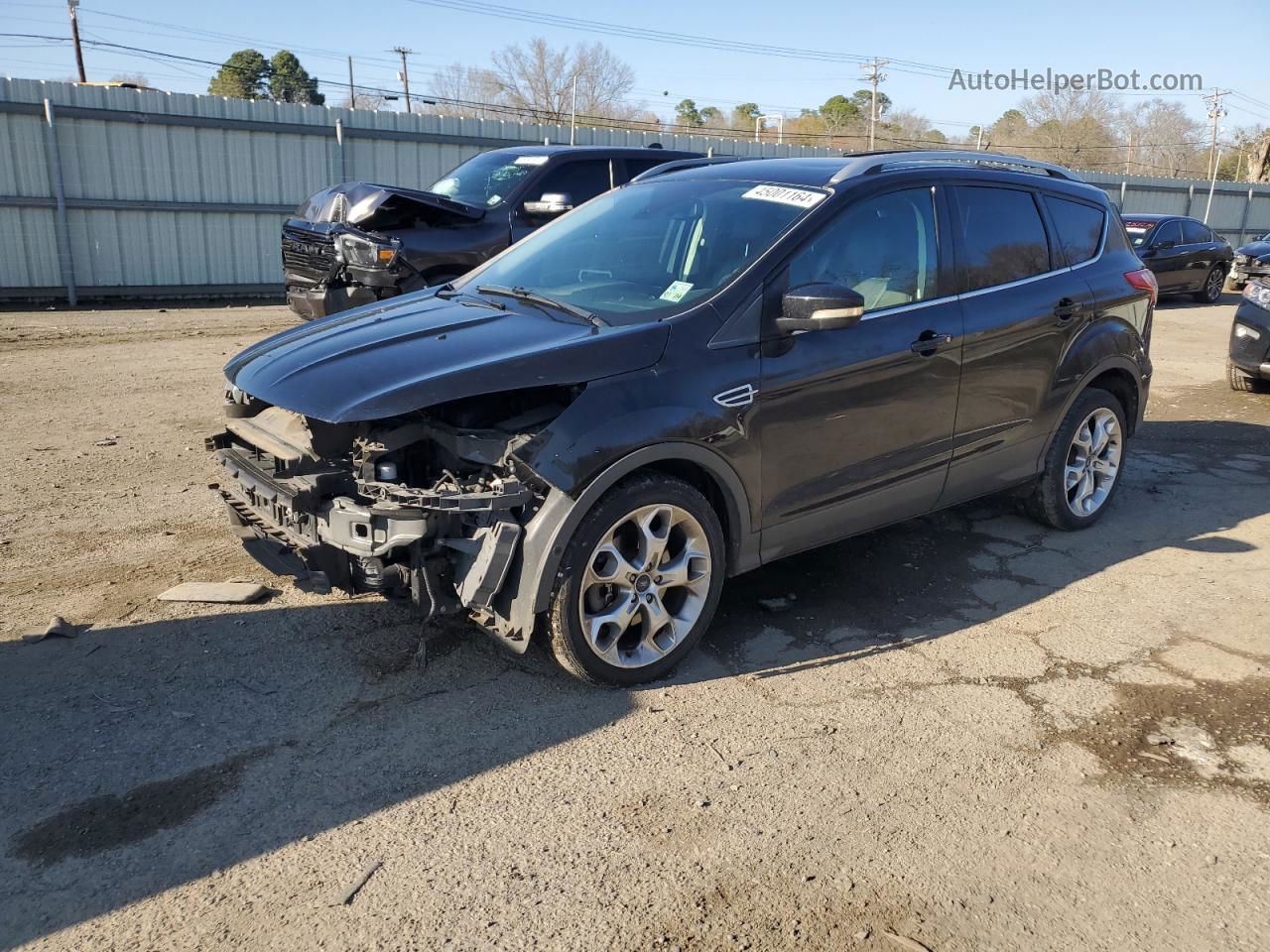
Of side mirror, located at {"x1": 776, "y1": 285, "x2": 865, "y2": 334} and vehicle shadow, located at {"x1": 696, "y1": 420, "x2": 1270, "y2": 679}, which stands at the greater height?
side mirror, located at {"x1": 776, "y1": 285, "x2": 865, "y2": 334}

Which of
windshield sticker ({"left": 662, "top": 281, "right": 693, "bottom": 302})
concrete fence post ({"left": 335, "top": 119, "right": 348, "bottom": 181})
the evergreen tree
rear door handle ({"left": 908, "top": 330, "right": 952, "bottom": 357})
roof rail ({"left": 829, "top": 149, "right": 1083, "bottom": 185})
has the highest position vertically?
the evergreen tree

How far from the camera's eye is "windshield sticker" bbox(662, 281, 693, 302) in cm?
414

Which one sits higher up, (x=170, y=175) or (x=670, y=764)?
(x=170, y=175)

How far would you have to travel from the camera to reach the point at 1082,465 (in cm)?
585

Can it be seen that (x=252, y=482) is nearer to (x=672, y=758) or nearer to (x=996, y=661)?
(x=672, y=758)

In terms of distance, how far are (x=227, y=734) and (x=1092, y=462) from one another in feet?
15.8

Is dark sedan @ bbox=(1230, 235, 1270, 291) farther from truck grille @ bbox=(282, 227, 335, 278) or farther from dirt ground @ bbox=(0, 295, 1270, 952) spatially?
truck grille @ bbox=(282, 227, 335, 278)

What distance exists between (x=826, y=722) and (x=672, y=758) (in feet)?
2.07

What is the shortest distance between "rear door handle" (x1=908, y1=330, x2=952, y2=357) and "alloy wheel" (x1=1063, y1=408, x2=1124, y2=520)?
149 cm

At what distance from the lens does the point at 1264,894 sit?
9.29 feet

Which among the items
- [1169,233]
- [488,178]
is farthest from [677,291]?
[1169,233]

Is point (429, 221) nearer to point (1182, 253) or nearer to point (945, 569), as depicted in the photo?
point (945, 569)

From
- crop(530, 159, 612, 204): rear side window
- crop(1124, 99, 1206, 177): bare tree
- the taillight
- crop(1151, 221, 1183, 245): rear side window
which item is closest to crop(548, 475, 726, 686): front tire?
the taillight

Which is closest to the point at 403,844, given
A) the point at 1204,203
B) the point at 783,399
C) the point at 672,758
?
the point at 672,758
